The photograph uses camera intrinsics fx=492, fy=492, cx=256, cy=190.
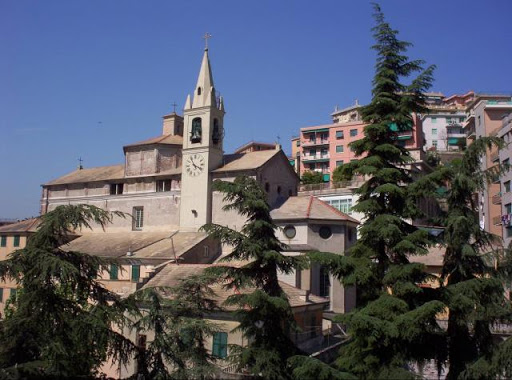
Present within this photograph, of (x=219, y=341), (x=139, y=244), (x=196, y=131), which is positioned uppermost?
(x=196, y=131)

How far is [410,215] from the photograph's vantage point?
16500mm

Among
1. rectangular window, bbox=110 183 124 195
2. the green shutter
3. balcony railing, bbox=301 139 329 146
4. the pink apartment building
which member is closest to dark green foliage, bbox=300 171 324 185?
the pink apartment building

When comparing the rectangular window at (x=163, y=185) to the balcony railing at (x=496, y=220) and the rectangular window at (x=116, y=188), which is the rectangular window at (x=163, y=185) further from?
the balcony railing at (x=496, y=220)

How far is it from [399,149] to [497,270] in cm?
506

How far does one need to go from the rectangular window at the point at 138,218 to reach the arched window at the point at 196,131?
7390 millimetres

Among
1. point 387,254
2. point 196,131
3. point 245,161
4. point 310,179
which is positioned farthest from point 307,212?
point 310,179

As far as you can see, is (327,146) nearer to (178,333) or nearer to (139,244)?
(139,244)

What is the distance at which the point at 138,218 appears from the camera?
39812 mm

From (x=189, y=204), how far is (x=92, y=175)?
1308 centimetres

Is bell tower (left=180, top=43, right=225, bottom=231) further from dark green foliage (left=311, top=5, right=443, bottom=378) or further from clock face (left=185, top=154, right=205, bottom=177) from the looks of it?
dark green foliage (left=311, top=5, right=443, bottom=378)

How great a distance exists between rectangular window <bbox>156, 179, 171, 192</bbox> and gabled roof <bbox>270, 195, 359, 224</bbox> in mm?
9811

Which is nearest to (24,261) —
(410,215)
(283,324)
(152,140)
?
(283,324)

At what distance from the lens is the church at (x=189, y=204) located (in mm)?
31531

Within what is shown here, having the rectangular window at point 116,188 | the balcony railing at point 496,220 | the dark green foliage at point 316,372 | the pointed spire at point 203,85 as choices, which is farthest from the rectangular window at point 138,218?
the balcony railing at point 496,220
